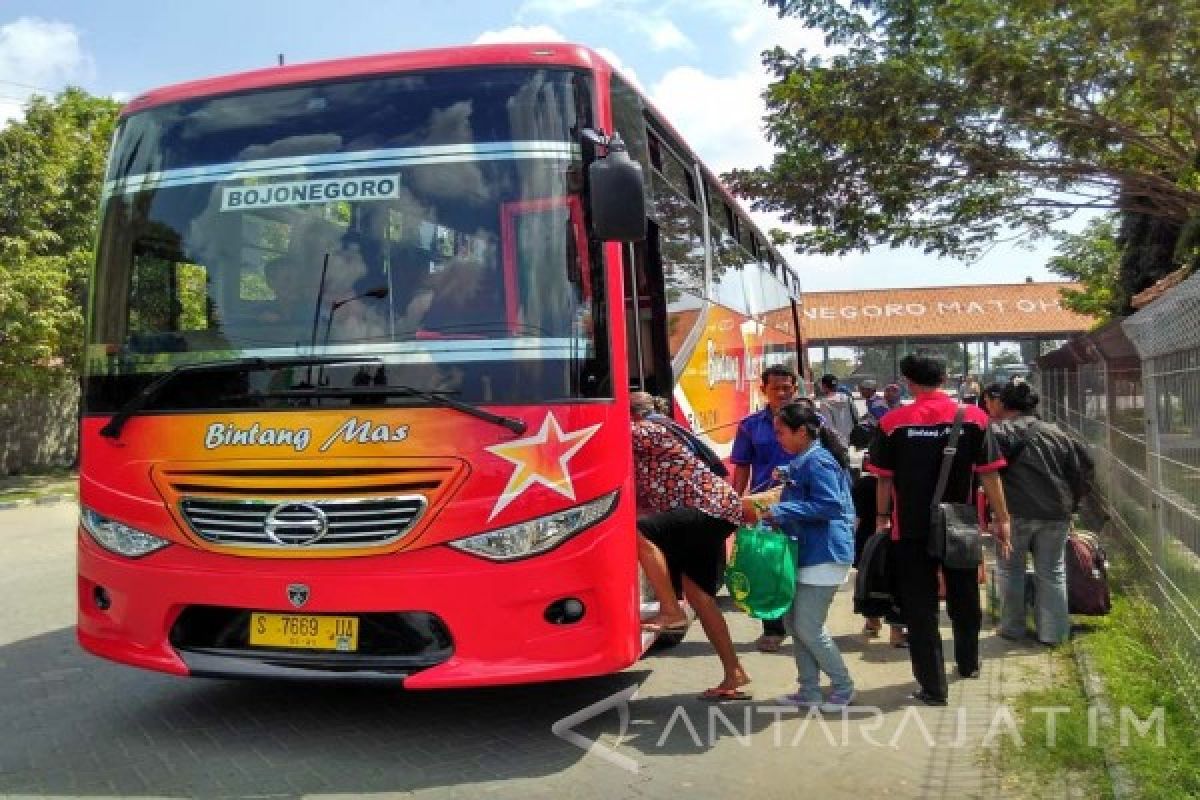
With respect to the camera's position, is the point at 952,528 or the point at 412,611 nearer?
the point at 412,611

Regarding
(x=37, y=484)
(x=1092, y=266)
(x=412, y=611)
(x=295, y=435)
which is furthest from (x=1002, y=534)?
(x=1092, y=266)

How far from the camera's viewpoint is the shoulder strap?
18.2ft

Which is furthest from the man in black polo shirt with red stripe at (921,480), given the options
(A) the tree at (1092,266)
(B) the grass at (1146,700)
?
(A) the tree at (1092,266)

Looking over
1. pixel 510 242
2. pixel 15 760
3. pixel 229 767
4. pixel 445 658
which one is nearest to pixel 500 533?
pixel 445 658

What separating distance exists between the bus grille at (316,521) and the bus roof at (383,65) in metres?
2.07

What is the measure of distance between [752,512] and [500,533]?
5.00 ft

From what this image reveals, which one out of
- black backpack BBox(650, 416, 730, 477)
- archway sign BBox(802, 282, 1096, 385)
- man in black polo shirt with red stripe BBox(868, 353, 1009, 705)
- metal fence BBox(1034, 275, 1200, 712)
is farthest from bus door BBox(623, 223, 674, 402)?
archway sign BBox(802, 282, 1096, 385)

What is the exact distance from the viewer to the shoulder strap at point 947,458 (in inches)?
219

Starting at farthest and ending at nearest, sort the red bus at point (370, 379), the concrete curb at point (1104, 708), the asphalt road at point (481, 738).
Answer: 1. the red bus at point (370, 379)
2. the asphalt road at point (481, 738)
3. the concrete curb at point (1104, 708)

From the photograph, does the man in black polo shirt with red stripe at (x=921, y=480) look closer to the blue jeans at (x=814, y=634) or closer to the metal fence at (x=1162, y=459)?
the blue jeans at (x=814, y=634)

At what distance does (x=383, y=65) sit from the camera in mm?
5203

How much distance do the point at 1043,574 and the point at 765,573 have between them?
2474mm

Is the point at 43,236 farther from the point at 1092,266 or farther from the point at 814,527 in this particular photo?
the point at 1092,266

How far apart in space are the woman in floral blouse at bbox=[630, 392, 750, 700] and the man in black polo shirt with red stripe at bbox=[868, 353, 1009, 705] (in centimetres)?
90
